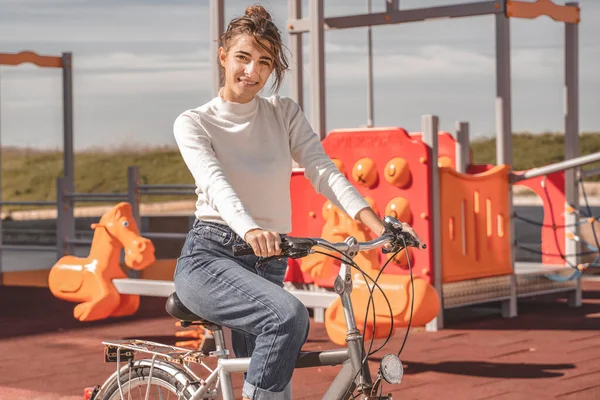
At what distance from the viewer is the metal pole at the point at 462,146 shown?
9039 millimetres

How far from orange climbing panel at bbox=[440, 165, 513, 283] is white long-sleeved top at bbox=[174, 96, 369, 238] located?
4744 millimetres

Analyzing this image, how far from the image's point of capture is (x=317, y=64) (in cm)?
848

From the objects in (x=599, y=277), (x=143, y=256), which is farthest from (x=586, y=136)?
(x=143, y=256)

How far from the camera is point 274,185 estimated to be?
3059 millimetres

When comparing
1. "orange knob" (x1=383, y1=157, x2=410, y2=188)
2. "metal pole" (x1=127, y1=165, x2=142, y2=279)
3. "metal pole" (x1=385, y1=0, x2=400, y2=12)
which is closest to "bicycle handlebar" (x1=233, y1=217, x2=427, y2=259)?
"orange knob" (x1=383, y1=157, x2=410, y2=188)

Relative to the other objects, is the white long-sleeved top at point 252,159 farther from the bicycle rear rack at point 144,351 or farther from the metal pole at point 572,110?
the metal pole at point 572,110

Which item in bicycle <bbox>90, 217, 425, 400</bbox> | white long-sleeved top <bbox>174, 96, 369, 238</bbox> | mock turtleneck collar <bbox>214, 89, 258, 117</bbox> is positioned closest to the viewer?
bicycle <bbox>90, 217, 425, 400</bbox>

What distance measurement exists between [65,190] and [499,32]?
4744 millimetres

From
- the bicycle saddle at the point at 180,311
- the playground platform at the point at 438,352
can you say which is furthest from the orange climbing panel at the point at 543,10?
the bicycle saddle at the point at 180,311

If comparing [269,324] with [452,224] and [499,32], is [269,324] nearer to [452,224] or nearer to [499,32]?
[452,224]

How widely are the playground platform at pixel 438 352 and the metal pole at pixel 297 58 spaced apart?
202 centimetres

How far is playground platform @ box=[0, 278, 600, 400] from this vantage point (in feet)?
18.6

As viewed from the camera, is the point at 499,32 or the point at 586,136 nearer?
the point at 499,32

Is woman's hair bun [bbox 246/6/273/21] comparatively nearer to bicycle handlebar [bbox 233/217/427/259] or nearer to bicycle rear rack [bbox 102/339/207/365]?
bicycle handlebar [bbox 233/217/427/259]
